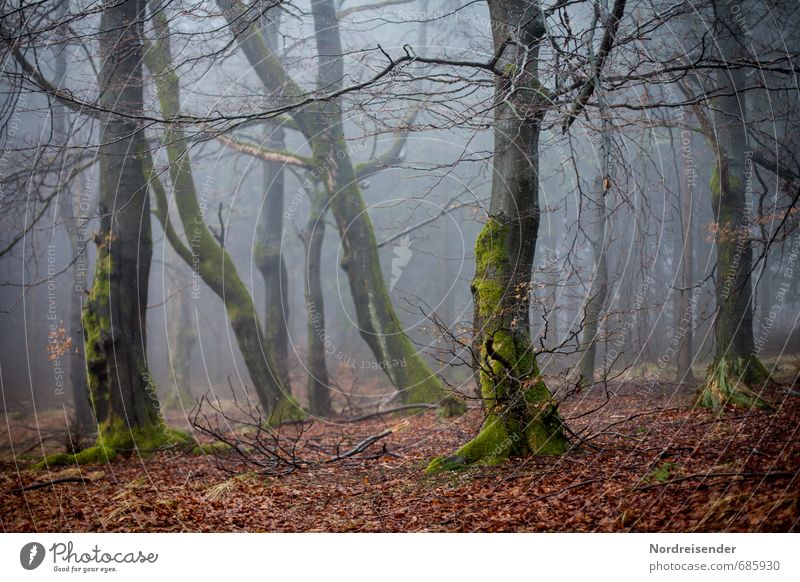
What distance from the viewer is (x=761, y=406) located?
747cm

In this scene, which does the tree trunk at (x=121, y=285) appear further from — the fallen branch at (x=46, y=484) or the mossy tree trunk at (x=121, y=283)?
the fallen branch at (x=46, y=484)

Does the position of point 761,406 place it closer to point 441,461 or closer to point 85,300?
point 441,461

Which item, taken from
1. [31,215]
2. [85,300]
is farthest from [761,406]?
[31,215]

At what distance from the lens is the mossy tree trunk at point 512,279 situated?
6688 mm

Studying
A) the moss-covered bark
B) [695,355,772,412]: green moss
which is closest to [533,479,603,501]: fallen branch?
the moss-covered bark

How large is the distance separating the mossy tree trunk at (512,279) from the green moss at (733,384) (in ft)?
8.23

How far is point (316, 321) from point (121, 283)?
778cm

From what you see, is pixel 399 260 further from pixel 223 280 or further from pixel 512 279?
pixel 512 279

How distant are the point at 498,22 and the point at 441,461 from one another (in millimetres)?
4985

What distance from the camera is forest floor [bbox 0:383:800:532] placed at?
5.01 m

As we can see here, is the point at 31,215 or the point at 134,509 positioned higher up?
the point at 31,215

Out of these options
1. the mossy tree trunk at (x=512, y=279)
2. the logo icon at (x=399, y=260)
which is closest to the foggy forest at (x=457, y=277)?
the mossy tree trunk at (x=512, y=279)
